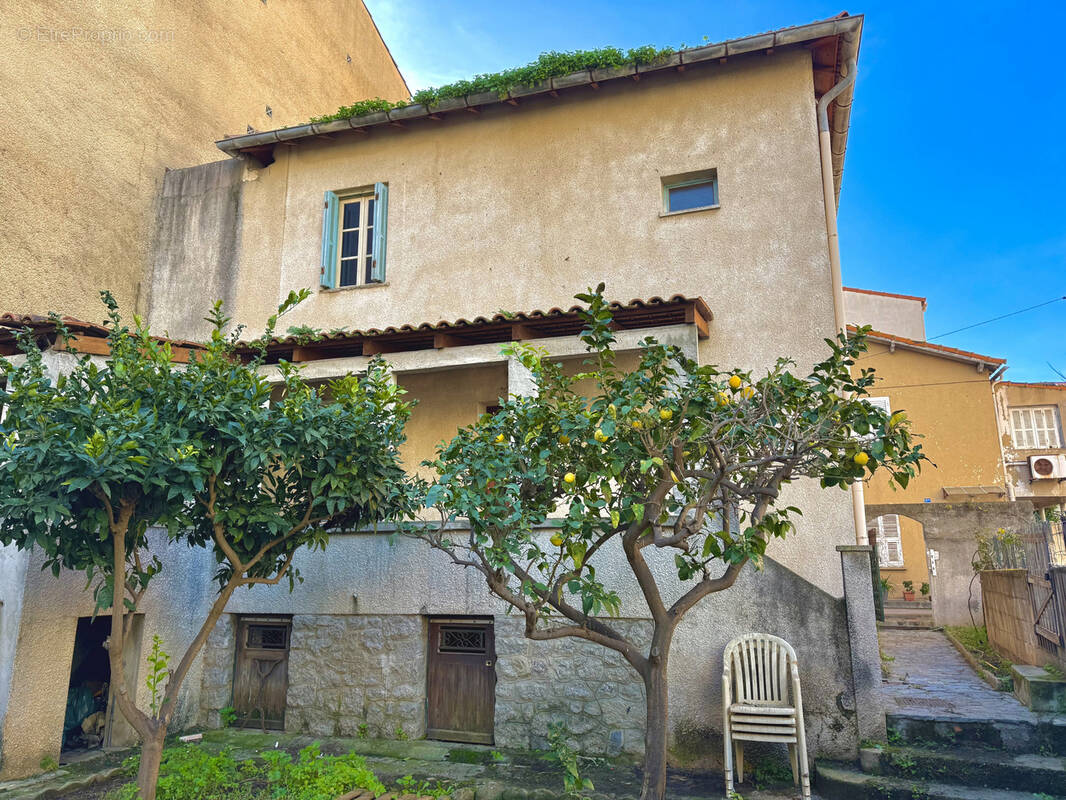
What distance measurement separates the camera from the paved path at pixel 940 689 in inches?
261

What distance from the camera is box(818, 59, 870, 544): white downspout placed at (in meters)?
7.79

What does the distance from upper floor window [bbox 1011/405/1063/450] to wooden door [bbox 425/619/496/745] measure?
21.0 meters

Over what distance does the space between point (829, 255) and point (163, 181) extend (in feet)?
31.5

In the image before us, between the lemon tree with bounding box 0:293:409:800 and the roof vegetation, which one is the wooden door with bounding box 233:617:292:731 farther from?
the roof vegetation

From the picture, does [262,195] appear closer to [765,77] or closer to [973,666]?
[765,77]

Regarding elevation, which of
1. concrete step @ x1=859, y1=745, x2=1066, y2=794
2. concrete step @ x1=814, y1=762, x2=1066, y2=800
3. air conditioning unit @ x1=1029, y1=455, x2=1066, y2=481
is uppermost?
air conditioning unit @ x1=1029, y1=455, x2=1066, y2=481

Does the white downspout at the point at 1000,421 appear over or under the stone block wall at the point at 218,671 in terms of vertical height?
over

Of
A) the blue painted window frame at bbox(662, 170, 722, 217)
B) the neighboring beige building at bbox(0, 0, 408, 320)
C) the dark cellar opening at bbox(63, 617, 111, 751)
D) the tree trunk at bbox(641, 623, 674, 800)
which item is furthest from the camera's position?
the neighboring beige building at bbox(0, 0, 408, 320)

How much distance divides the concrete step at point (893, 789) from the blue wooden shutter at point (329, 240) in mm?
8167

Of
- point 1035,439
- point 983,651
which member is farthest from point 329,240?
point 1035,439

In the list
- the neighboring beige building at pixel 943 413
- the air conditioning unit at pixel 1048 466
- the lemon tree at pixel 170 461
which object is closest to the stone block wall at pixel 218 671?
the lemon tree at pixel 170 461

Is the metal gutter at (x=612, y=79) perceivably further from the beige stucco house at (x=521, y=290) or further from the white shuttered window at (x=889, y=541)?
the white shuttered window at (x=889, y=541)

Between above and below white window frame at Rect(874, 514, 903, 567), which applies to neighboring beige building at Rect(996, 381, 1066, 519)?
above

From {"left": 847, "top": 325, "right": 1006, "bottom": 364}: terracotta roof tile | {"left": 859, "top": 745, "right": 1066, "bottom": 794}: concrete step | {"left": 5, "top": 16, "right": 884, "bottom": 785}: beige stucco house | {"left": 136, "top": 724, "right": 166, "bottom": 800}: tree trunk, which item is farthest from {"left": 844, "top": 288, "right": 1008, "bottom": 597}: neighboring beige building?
{"left": 136, "top": 724, "right": 166, "bottom": 800}: tree trunk
